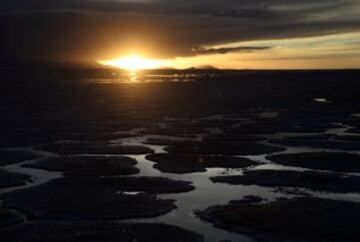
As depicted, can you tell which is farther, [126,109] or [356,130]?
[126,109]

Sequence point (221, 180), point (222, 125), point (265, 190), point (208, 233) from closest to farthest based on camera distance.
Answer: point (208, 233)
point (265, 190)
point (221, 180)
point (222, 125)

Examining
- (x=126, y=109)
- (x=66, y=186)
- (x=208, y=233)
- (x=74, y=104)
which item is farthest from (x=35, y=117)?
(x=208, y=233)

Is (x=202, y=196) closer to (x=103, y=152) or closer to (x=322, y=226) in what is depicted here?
(x=322, y=226)

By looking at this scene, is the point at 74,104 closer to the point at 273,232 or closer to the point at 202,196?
the point at 202,196

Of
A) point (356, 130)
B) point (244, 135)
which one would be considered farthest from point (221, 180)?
point (356, 130)

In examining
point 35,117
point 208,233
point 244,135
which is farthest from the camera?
point 35,117

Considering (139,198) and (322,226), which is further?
(139,198)
